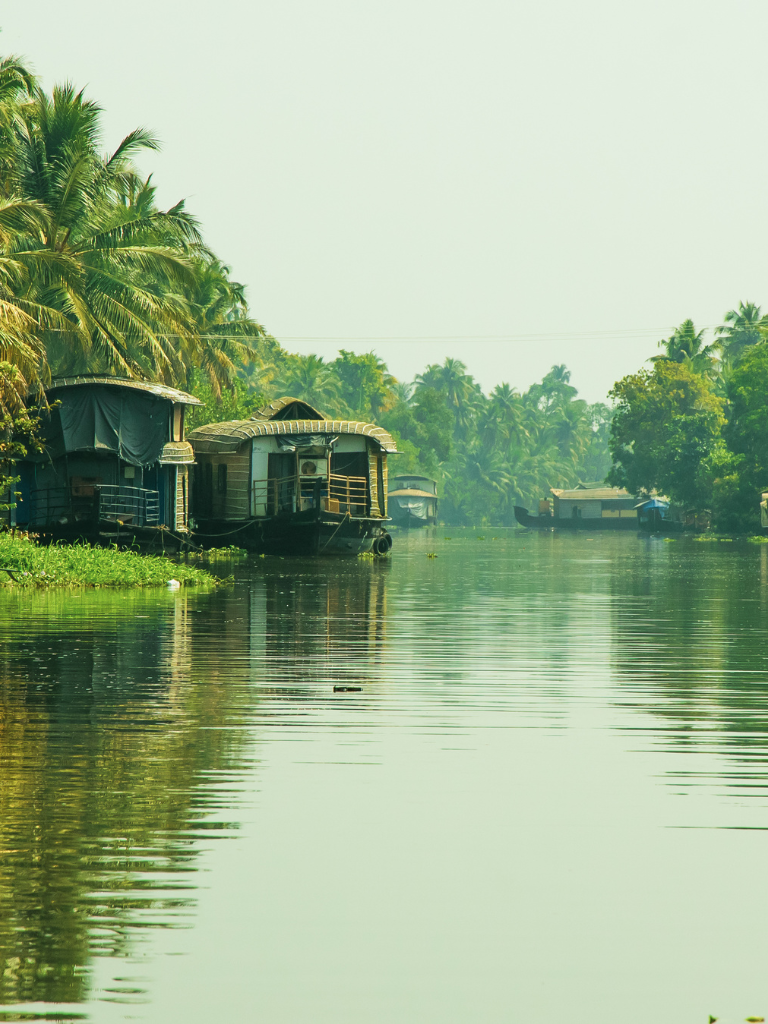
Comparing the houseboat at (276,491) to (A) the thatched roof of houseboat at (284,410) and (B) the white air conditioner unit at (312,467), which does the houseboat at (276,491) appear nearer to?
(B) the white air conditioner unit at (312,467)

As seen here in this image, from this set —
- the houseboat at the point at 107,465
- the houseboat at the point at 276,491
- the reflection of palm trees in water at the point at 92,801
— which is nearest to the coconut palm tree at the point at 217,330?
the houseboat at the point at 276,491

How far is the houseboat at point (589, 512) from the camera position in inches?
4291

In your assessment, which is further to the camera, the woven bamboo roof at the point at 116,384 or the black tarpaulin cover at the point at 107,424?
the black tarpaulin cover at the point at 107,424

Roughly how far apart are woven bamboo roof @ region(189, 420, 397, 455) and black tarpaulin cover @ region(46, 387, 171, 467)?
806 cm

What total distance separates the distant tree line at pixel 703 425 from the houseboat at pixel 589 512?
35.1 ft

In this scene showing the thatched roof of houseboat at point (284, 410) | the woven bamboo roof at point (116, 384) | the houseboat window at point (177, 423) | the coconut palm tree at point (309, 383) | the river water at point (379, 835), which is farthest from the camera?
the coconut palm tree at point (309, 383)

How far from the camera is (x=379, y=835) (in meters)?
6.75

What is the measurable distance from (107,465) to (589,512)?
8118 cm

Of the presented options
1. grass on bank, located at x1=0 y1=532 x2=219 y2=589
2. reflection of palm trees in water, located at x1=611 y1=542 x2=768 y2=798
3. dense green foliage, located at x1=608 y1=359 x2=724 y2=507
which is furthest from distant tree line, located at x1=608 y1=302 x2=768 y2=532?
grass on bank, located at x1=0 y1=532 x2=219 y2=589

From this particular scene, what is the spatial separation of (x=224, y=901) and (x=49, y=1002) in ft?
3.93

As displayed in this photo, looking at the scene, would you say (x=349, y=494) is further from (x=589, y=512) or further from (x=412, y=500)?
(x=412, y=500)

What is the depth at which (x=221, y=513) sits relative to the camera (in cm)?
4212

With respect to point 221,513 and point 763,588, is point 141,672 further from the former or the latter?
point 221,513

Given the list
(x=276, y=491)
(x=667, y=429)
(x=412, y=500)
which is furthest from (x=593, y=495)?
(x=276, y=491)
